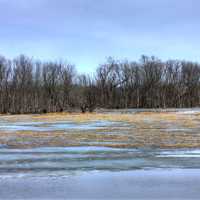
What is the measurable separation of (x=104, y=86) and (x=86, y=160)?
322 ft

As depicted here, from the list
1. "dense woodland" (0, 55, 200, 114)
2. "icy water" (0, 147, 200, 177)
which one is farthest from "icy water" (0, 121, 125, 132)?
"dense woodland" (0, 55, 200, 114)

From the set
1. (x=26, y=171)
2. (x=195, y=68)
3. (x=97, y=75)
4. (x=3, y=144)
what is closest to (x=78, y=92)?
(x=97, y=75)

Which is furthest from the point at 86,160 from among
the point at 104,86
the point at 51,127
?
the point at 104,86

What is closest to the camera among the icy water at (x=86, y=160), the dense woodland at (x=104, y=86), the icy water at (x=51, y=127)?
the icy water at (x=86, y=160)

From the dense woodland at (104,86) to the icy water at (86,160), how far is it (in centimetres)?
7843

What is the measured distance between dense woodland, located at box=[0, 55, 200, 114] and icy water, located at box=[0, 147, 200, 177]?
257 ft

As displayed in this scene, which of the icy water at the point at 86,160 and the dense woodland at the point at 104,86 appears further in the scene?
the dense woodland at the point at 104,86

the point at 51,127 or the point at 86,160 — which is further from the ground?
the point at 51,127

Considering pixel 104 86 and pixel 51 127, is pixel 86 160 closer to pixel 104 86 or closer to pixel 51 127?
pixel 51 127

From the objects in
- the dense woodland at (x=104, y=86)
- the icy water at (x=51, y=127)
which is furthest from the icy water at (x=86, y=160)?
the dense woodland at (x=104, y=86)

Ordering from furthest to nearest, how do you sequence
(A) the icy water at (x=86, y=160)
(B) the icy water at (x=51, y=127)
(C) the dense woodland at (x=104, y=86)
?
(C) the dense woodland at (x=104, y=86), (B) the icy water at (x=51, y=127), (A) the icy water at (x=86, y=160)

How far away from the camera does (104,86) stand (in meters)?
110

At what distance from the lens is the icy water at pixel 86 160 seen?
10445 mm

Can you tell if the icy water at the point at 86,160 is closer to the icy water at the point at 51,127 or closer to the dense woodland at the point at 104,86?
the icy water at the point at 51,127
